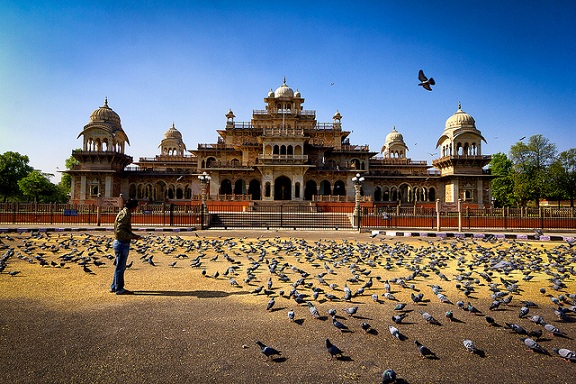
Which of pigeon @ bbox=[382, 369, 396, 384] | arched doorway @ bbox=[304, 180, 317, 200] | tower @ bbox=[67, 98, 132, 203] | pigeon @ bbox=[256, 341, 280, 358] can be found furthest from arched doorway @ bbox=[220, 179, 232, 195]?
pigeon @ bbox=[382, 369, 396, 384]

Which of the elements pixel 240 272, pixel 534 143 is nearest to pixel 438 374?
pixel 240 272

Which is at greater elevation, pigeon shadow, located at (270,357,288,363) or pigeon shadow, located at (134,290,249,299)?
pigeon shadow, located at (134,290,249,299)

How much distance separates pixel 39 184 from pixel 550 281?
2410 inches

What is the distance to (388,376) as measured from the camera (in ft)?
9.96

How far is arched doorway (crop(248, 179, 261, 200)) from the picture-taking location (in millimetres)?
39312

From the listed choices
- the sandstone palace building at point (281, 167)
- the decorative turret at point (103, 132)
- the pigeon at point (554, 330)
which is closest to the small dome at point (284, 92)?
the sandstone palace building at point (281, 167)

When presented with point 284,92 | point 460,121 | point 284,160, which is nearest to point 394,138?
point 460,121

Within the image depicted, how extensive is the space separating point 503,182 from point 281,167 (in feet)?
119

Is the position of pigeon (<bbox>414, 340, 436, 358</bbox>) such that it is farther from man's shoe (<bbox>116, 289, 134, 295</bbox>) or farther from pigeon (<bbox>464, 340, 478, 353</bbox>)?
man's shoe (<bbox>116, 289, 134, 295</bbox>)

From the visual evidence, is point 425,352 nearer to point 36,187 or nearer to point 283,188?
point 283,188

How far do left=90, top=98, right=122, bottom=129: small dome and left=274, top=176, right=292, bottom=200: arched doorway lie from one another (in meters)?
20.7

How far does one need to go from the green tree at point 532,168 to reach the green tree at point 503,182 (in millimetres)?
1717

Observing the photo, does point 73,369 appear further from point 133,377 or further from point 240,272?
point 240,272

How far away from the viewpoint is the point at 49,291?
19.7 ft
